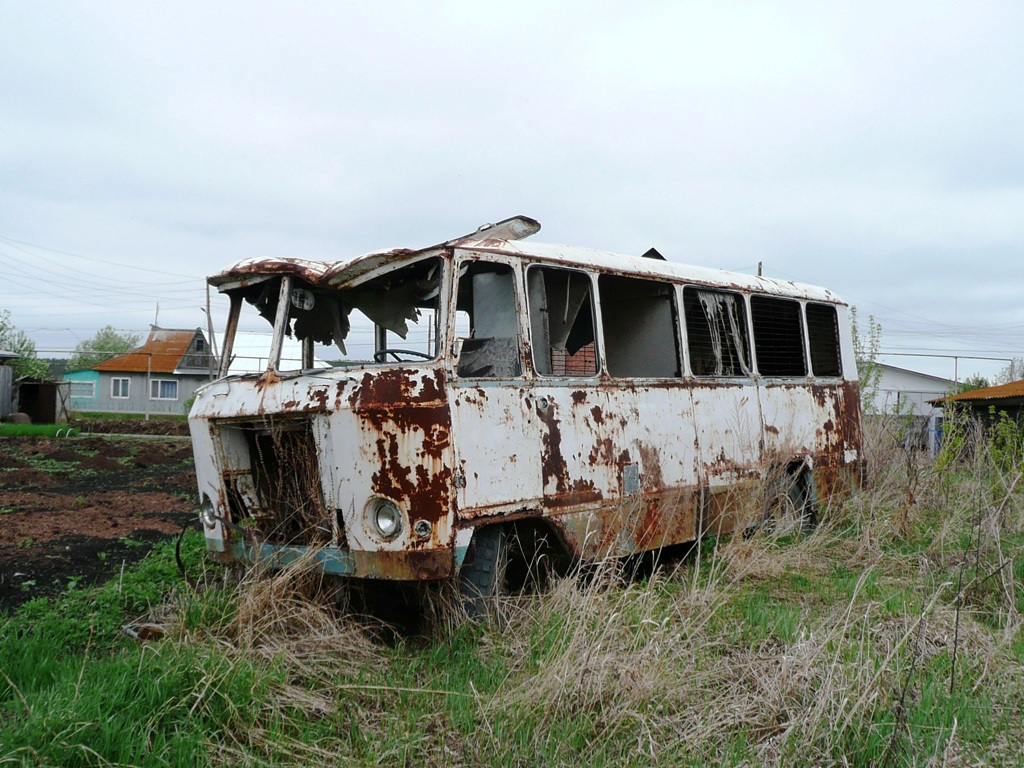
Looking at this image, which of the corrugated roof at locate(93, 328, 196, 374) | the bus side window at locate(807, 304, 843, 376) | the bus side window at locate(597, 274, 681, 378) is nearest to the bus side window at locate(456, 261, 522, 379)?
the bus side window at locate(597, 274, 681, 378)

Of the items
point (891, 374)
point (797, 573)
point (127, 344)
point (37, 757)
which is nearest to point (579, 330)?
point (797, 573)

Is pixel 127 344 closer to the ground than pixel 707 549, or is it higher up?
higher up

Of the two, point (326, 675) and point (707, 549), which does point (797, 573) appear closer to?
point (707, 549)

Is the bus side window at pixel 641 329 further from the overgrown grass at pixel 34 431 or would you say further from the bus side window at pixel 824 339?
the overgrown grass at pixel 34 431

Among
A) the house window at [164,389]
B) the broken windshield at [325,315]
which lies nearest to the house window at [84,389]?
the house window at [164,389]

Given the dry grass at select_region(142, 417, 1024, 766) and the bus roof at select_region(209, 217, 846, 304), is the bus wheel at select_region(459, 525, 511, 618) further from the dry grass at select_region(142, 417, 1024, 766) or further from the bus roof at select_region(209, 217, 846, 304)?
the bus roof at select_region(209, 217, 846, 304)

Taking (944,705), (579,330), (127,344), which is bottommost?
(944,705)

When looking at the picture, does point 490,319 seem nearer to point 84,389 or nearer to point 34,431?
point 34,431

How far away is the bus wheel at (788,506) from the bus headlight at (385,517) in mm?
3479

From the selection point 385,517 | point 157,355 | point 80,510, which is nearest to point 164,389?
point 157,355

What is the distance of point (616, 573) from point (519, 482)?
958 mm

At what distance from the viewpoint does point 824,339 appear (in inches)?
354

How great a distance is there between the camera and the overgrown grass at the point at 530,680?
3.64 meters

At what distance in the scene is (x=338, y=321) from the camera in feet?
20.5
